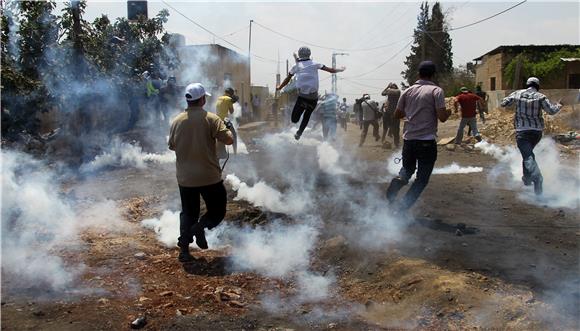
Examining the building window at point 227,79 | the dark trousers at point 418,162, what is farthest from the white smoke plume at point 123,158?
the building window at point 227,79

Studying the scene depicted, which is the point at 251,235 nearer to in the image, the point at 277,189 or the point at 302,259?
the point at 302,259

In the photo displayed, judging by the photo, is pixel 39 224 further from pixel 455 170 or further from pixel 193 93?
pixel 455 170

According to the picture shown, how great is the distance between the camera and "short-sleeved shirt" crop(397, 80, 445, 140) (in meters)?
6.06

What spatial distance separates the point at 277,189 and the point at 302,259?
279 centimetres

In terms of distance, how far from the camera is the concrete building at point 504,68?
94.9 feet

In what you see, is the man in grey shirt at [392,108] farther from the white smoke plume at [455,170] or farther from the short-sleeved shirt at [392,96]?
the white smoke plume at [455,170]

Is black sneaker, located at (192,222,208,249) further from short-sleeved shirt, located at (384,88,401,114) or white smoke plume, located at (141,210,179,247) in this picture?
short-sleeved shirt, located at (384,88,401,114)

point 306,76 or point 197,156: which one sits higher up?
point 306,76

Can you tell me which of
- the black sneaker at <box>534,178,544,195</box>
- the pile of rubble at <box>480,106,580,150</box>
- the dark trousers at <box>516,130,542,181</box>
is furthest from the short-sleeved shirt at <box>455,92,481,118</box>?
the black sneaker at <box>534,178,544,195</box>

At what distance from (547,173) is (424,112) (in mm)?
5026

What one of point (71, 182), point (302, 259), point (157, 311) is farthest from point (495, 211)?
point (71, 182)

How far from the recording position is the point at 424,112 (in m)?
6.08

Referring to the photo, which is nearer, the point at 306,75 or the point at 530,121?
the point at 530,121

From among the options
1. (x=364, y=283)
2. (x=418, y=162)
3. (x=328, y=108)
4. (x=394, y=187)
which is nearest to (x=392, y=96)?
(x=328, y=108)
